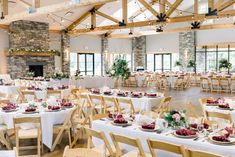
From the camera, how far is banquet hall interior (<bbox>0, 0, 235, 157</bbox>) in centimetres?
400

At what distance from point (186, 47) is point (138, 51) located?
4.38m

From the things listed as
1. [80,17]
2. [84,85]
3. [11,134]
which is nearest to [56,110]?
[11,134]

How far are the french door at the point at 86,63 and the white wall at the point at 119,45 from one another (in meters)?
1.91

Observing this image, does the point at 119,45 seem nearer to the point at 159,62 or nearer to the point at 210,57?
the point at 159,62

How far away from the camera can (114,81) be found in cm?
1783

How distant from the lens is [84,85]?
1689cm

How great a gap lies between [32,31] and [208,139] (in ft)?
47.0

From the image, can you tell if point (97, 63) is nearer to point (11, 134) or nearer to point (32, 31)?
point (32, 31)

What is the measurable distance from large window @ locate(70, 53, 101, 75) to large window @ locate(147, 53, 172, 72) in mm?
4600

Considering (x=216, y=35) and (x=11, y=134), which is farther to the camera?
(x=216, y=35)

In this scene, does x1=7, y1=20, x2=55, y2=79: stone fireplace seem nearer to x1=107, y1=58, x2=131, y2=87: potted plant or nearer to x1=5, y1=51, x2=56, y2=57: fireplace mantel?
x1=5, y1=51, x2=56, y2=57: fireplace mantel

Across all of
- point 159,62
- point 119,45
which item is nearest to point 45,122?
point 119,45

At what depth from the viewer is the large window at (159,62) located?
75.9 feet

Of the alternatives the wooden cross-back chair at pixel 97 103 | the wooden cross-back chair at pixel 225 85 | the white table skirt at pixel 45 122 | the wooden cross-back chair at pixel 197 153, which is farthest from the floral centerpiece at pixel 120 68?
the wooden cross-back chair at pixel 225 85
